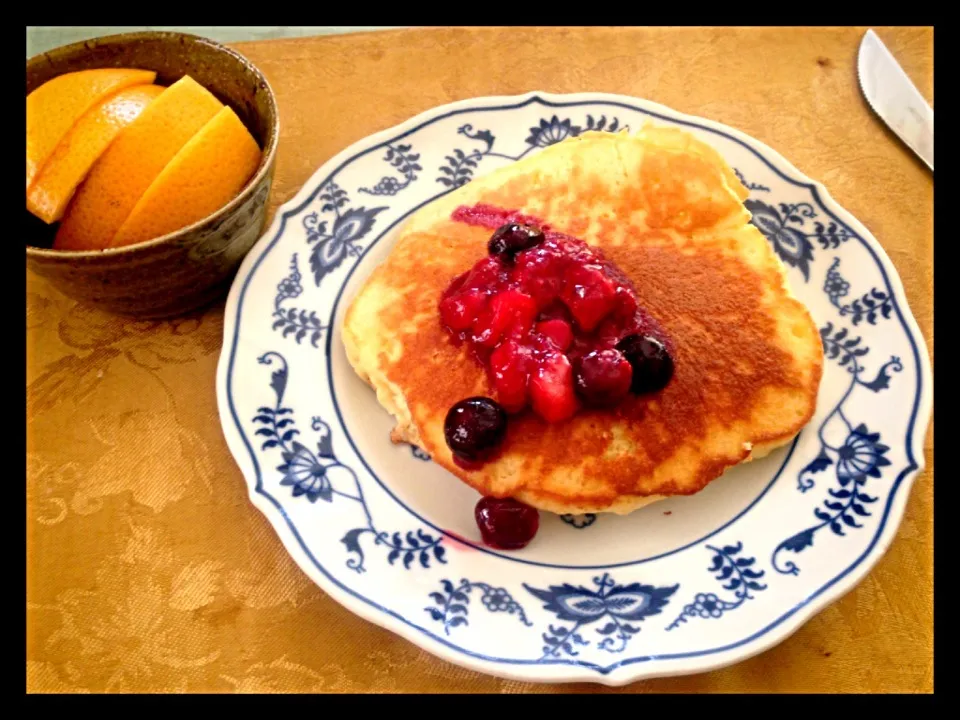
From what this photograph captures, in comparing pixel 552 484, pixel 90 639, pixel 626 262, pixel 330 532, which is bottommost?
pixel 90 639

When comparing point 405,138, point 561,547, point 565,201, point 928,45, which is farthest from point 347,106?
point 928,45

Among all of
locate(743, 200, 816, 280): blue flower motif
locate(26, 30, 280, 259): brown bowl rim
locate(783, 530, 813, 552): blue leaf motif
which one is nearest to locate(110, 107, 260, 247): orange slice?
locate(26, 30, 280, 259): brown bowl rim

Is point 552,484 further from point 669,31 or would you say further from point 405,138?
point 669,31

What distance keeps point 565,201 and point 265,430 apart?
775 mm

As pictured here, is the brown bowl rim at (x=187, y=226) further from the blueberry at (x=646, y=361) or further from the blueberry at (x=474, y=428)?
the blueberry at (x=646, y=361)

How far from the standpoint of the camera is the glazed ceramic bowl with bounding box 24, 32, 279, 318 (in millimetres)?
1349

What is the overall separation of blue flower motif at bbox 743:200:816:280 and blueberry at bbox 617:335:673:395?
458 millimetres

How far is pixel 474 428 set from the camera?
129 cm

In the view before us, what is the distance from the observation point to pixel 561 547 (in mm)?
1320

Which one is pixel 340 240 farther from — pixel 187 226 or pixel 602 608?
pixel 602 608

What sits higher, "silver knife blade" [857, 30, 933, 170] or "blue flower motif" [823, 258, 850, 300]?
"silver knife blade" [857, 30, 933, 170]

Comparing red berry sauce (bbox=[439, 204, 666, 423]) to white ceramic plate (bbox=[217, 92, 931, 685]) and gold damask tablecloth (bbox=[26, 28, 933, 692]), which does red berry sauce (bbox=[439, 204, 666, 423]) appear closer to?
white ceramic plate (bbox=[217, 92, 931, 685])

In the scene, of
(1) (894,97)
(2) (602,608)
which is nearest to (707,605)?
(2) (602,608)

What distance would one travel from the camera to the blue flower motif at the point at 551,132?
1.76m
